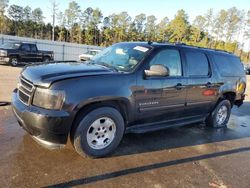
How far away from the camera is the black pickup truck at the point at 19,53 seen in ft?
59.7

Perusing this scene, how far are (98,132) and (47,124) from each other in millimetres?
867

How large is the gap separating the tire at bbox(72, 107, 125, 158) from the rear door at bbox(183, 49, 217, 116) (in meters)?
1.82

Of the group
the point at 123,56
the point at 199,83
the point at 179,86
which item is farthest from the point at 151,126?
the point at 199,83

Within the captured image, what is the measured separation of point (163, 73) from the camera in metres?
4.59

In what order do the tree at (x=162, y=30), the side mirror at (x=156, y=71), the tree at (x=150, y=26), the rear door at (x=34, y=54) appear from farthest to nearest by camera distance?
the tree at (x=150, y=26) < the tree at (x=162, y=30) < the rear door at (x=34, y=54) < the side mirror at (x=156, y=71)

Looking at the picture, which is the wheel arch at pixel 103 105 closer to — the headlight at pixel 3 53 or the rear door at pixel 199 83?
the rear door at pixel 199 83

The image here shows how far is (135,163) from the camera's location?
421 centimetres

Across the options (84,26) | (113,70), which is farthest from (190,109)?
(84,26)

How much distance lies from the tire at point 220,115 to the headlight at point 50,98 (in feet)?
13.5

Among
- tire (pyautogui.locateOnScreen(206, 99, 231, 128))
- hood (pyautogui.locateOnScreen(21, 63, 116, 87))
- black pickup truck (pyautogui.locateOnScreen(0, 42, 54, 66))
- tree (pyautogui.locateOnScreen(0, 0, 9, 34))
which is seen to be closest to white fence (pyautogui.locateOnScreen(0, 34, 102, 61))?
black pickup truck (pyautogui.locateOnScreen(0, 42, 54, 66))

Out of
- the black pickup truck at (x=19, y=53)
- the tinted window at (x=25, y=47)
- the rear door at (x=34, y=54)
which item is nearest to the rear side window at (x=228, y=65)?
the black pickup truck at (x=19, y=53)

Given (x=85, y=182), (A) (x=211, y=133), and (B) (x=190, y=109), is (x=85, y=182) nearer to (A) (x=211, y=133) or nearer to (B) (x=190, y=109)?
(B) (x=190, y=109)

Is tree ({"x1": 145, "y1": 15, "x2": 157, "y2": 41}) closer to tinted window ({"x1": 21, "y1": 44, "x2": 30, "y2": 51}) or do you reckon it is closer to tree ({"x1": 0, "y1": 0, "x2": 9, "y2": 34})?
tree ({"x1": 0, "y1": 0, "x2": 9, "y2": 34})

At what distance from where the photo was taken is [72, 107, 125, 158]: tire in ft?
13.1
